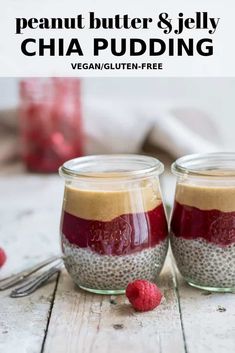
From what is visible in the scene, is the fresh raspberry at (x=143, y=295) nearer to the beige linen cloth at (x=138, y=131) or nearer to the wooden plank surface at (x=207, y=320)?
the wooden plank surface at (x=207, y=320)

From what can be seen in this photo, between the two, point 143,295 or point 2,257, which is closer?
point 143,295

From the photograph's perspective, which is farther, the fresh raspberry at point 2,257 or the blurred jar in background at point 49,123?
the blurred jar in background at point 49,123

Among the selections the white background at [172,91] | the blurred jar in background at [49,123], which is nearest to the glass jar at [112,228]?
the blurred jar in background at [49,123]

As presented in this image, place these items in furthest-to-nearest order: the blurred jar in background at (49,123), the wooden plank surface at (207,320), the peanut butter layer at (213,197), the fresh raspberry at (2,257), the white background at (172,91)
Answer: the white background at (172,91) → the blurred jar in background at (49,123) → the fresh raspberry at (2,257) → the peanut butter layer at (213,197) → the wooden plank surface at (207,320)

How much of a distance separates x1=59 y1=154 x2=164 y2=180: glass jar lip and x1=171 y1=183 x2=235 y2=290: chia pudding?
0.05 m

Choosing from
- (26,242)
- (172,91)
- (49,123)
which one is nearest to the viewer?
(26,242)

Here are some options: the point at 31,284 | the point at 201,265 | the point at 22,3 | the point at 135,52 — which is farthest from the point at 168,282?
the point at 22,3

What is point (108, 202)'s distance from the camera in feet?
3.28

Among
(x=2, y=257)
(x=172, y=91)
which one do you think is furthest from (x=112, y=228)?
(x=172, y=91)

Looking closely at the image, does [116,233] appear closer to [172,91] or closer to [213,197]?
[213,197]

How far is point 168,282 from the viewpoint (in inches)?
42.6

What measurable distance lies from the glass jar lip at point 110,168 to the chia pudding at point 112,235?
17 mm

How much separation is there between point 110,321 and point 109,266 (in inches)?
3.3

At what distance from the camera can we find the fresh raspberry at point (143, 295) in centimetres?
97
